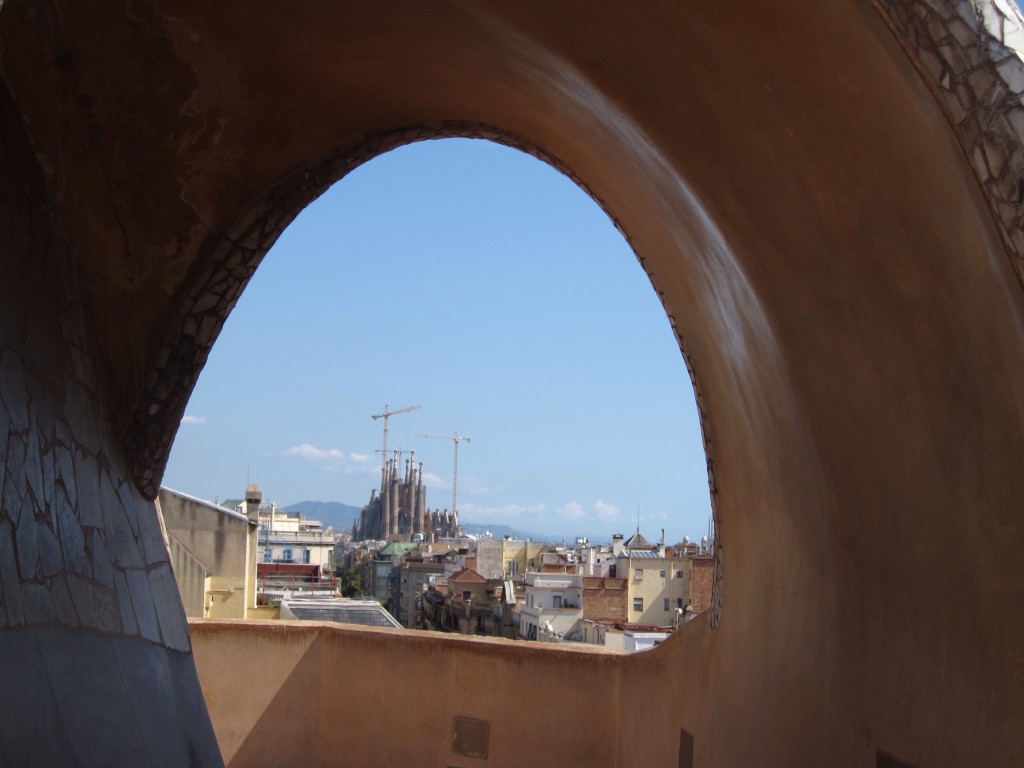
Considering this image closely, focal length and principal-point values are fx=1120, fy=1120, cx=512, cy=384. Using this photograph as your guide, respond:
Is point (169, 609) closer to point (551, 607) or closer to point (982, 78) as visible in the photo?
point (982, 78)

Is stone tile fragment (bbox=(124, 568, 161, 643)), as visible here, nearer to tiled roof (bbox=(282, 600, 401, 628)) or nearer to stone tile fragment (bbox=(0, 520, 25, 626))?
stone tile fragment (bbox=(0, 520, 25, 626))

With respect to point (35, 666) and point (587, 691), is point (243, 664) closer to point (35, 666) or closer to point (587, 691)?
point (587, 691)

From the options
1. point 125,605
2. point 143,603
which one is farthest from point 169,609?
point 125,605

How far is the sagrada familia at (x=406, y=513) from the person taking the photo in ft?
416

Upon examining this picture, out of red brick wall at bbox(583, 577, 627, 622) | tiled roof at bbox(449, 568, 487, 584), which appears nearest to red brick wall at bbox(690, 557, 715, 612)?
red brick wall at bbox(583, 577, 627, 622)

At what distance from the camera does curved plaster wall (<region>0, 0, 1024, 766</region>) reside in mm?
2539

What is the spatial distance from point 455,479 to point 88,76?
152541 mm

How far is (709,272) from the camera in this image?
4230 mm

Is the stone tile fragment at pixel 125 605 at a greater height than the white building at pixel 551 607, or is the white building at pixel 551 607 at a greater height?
the stone tile fragment at pixel 125 605

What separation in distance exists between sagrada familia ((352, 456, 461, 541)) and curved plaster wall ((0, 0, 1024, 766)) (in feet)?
388

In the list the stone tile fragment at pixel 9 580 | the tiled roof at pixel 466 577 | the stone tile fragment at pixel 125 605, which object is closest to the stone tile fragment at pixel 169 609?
the stone tile fragment at pixel 125 605

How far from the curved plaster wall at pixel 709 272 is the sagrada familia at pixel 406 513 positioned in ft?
388

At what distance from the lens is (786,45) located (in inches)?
103

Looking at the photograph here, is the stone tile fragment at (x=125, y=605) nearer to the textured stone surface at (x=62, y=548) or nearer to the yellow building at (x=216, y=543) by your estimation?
the textured stone surface at (x=62, y=548)
